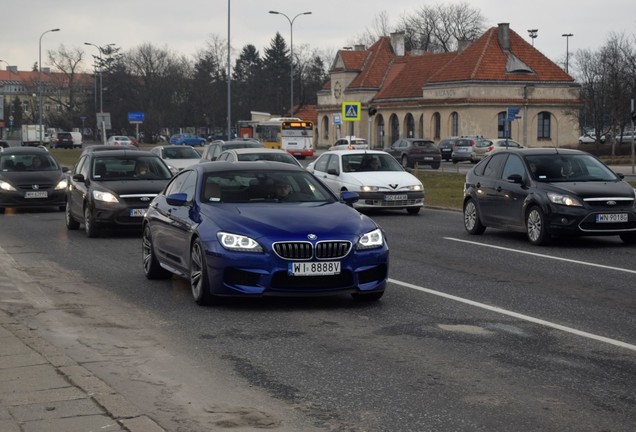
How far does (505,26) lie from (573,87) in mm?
6958

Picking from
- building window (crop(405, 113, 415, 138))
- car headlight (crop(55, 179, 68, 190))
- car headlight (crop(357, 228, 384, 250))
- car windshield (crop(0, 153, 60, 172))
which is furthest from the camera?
building window (crop(405, 113, 415, 138))

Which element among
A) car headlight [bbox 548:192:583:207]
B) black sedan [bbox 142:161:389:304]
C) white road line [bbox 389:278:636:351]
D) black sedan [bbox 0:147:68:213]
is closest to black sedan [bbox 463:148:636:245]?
car headlight [bbox 548:192:583:207]

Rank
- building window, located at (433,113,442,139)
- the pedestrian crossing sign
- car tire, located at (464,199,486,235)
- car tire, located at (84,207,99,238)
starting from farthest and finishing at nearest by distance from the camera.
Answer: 1. building window, located at (433,113,442,139)
2. the pedestrian crossing sign
3. car tire, located at (464,199,486,235)
4. car tire, located at (84,207,99,238)

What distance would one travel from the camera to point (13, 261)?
15438mm

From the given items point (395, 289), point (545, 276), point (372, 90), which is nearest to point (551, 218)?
point (545, 276)

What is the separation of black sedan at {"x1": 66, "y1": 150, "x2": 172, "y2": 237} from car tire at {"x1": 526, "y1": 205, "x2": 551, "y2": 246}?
6.16 meters

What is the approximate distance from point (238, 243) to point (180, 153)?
27.8 m

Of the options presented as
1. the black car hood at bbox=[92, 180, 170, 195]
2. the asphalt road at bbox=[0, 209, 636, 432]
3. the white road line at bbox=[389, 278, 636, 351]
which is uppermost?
the black car hood at bbox=[92, 180, 170, 195]

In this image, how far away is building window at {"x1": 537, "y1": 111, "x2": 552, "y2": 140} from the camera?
8312cm

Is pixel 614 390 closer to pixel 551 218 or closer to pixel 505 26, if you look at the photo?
pixel 551 218

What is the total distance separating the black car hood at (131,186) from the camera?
63.9 feet

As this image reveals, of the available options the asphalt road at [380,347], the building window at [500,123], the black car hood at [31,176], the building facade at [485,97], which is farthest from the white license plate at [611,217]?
the building window at [500,123]

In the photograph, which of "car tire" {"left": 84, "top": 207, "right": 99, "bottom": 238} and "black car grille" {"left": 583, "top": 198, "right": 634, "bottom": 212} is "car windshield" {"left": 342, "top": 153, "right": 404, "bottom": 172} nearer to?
"car tire" {"left": 84, "top": 207, "right": 99, "bottom": 238}

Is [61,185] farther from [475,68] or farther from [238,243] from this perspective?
[475,68]
